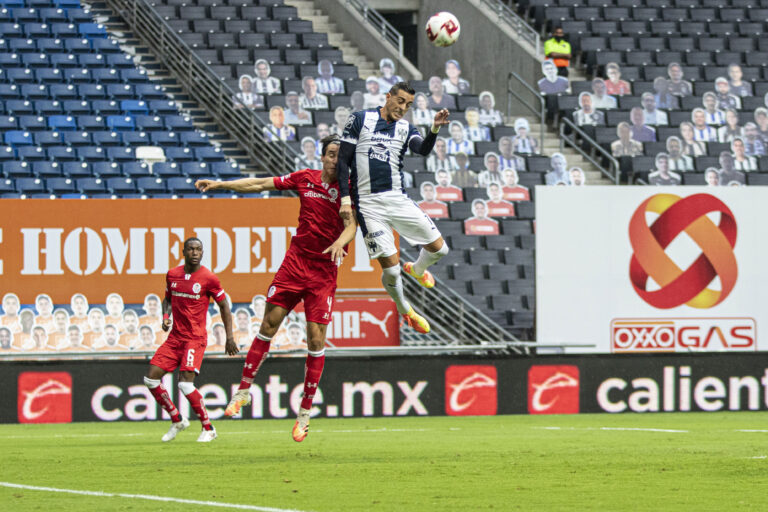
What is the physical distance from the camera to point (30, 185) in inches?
804

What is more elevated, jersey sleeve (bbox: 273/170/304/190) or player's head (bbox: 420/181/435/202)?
player's head (bbox: 420/181/435/202)

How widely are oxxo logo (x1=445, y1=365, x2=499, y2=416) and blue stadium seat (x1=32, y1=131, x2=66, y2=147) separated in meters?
8.41

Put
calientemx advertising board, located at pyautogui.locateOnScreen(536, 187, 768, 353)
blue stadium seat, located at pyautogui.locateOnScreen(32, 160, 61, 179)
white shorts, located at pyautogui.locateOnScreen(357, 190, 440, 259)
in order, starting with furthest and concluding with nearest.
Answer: blue stadium seat, located at pyautogui.locateOnScreen(32, 160, 61, 179) → calientemx advertising board, located at pyautogui.locateOnScreen(536, 187, 768, 353) → white shorts, located at pyautogui.locateOnScreen(357, 190, 440, 259)

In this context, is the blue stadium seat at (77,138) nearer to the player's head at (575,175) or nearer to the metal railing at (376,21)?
the metal railing at (376,21)

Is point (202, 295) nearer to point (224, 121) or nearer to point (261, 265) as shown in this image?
point (261, 265)

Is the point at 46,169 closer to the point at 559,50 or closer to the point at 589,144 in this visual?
the point at 589,144

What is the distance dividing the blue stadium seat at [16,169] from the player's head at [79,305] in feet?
16.7

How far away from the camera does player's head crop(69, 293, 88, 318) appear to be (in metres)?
16.4

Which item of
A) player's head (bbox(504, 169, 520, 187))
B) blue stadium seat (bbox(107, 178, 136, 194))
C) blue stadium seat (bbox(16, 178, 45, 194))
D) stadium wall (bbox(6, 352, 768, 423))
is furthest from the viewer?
player's head (bbox(504, 169, 520, 187))

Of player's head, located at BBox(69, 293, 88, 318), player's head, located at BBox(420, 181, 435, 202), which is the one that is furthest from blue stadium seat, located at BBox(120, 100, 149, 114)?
player's head, located at BBox(69, 293, 88, 318)

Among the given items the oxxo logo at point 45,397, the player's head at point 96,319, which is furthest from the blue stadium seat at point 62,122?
the oxxo logo at point 45,397

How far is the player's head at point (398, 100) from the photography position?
10.5m

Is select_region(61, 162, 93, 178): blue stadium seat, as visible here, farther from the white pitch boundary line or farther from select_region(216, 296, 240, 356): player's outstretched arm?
the white pitch boundary line

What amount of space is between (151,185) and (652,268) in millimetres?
8250
